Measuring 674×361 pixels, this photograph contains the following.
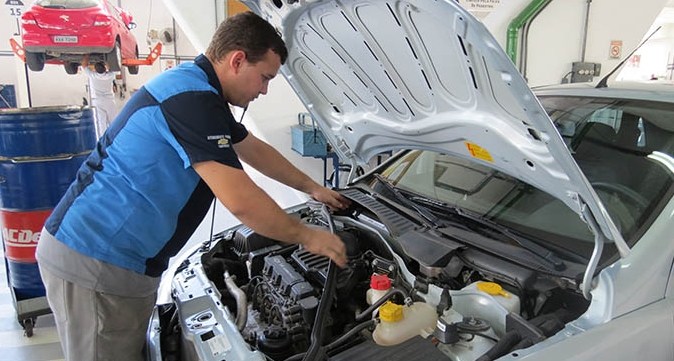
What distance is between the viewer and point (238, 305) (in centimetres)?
146

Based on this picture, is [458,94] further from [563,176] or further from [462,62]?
[563,176]

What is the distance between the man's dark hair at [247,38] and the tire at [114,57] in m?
4.69

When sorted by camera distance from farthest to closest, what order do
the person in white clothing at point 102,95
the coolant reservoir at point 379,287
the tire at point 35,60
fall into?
the person in white clothing at point 102,95
the tire at point 35,60
the coolant reservoir at point 379,287

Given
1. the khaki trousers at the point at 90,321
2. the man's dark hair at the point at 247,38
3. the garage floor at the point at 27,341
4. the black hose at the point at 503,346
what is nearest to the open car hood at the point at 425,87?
the man's dark hair at the point at 247,38

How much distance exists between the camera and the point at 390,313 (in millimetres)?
1232

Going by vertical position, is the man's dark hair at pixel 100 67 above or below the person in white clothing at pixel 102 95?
above

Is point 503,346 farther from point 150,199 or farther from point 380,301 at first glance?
point 150,199

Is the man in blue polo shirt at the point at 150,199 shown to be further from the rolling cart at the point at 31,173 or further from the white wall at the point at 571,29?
the white wall at the point at 571,29

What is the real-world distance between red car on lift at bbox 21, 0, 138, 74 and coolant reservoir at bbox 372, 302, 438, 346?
17.0ft

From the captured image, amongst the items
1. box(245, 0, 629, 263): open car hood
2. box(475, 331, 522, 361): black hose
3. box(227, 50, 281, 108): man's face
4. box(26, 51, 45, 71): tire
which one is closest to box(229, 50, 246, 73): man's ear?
box(227, 50, 281, 108): man's face

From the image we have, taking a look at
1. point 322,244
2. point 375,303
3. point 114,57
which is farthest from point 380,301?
point 114,57

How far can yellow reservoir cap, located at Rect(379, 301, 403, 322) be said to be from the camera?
1233 mm

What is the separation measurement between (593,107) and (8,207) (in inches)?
124

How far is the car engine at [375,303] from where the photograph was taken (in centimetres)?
118
